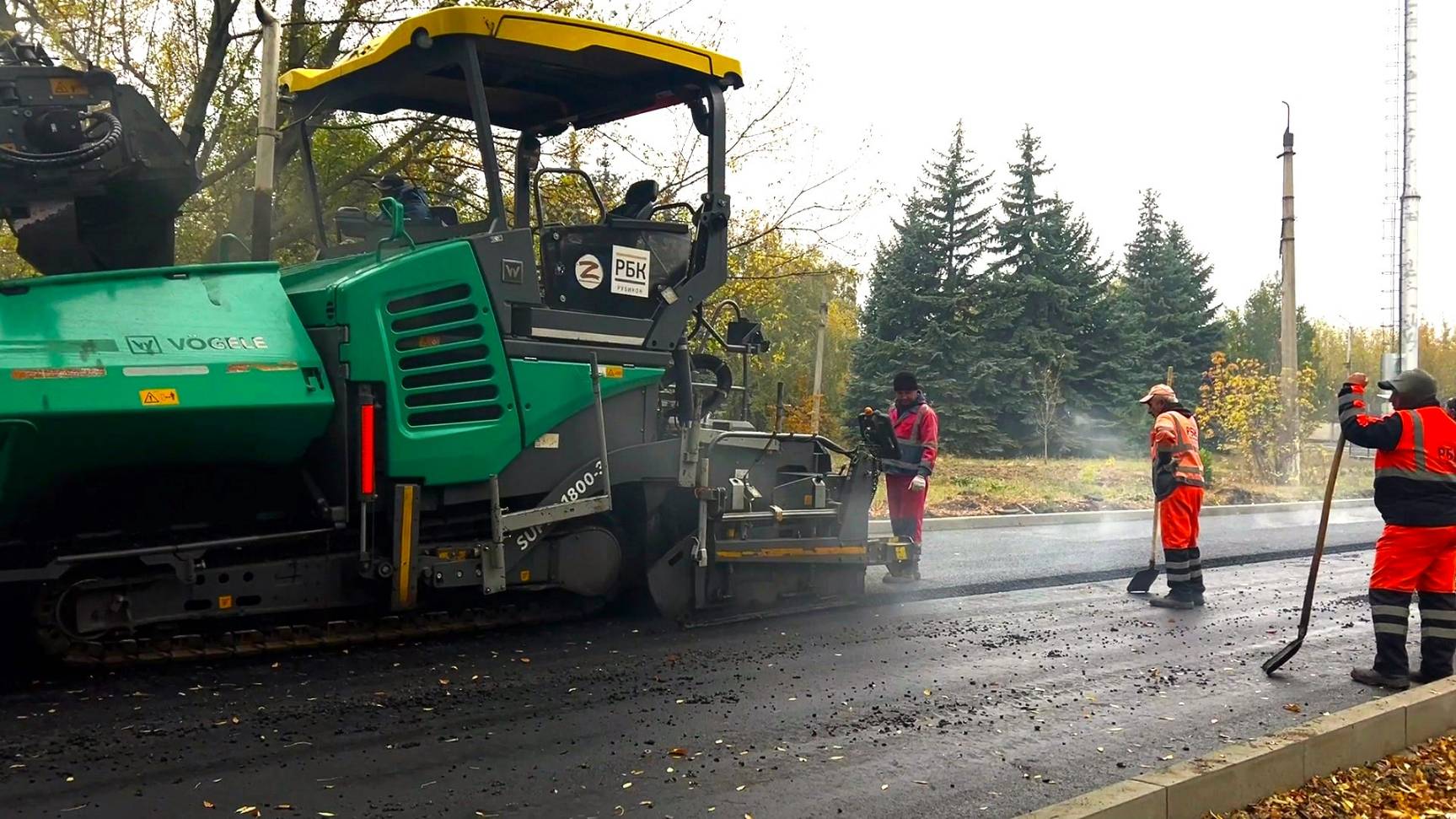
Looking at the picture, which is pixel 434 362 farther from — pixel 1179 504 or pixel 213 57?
pixel 213 57

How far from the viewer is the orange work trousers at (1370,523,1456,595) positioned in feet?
20.3

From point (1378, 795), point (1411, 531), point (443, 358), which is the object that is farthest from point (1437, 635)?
point (443, 358)

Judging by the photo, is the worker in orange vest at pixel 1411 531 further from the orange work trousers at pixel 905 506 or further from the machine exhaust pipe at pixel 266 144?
the machine exhaust pipe at pixel 266 144

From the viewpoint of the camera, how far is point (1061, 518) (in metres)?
15.7

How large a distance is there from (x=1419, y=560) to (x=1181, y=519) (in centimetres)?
232

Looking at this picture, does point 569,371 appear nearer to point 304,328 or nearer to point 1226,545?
point 304,328

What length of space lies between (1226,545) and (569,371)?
28.6ft

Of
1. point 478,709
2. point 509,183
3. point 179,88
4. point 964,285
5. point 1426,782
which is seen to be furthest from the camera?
point 964,285

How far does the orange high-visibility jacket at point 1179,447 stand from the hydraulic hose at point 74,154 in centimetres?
659

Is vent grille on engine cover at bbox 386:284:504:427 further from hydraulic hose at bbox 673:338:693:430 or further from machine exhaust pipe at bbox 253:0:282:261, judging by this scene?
machine exhaust pipe at bbox 253:0:282:261

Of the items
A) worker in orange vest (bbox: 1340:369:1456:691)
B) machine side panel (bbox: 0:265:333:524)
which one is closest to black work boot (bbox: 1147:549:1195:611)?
worker in orange vest (bbox: 1340:369:1456:691)

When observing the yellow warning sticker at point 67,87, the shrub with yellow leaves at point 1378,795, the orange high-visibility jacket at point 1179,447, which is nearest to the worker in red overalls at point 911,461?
the orange high-visibility jacket at point 1179,447

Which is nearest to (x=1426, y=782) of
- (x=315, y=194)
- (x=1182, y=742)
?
(x=1182, y=742)

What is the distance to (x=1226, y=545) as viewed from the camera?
12633mm
